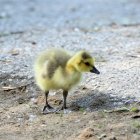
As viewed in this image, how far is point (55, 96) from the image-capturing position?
5203 mm

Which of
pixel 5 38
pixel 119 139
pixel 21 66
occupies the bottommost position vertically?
pixel 5 38

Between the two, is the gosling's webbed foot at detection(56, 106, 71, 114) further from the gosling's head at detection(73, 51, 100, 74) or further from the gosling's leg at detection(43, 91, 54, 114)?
the gosling's head at detection(73, 51, 100, 74)

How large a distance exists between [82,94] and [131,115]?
0.79 meters

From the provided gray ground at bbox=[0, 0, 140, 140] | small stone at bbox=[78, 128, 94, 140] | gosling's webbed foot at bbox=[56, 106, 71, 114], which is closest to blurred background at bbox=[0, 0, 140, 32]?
gray ground at bbox=[0, 0, 140, 140]

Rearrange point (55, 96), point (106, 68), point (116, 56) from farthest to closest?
point (116, 56) < point (106, 68) < point (55, 96)

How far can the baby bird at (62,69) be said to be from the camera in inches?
179

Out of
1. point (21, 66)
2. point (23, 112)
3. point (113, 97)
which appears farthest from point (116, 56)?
point (23, 112)

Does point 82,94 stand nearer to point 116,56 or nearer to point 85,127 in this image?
point 85,127

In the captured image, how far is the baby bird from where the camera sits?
4.55m

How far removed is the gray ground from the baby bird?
10.4 inches

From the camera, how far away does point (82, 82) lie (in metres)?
5.40

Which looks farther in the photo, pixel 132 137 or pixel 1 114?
pixel 1 114

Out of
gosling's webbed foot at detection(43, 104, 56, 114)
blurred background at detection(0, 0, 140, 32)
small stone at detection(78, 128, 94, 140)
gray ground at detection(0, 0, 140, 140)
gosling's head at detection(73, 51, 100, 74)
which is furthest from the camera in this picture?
blurred background at detection(0, 0, 140, 32)

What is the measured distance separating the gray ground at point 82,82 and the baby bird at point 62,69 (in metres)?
0.26
